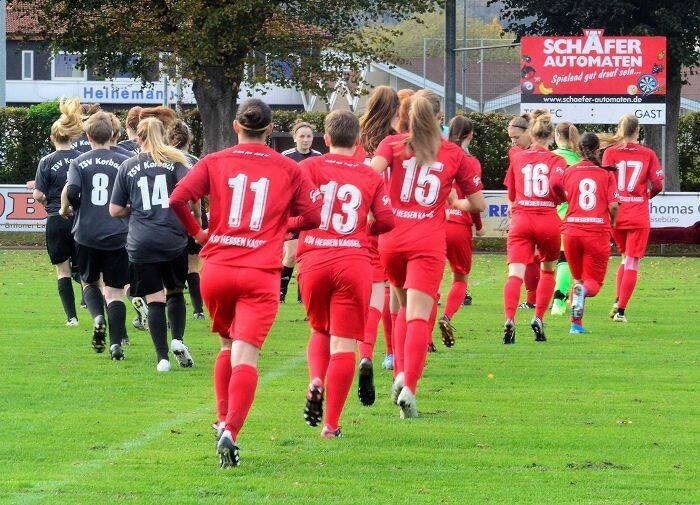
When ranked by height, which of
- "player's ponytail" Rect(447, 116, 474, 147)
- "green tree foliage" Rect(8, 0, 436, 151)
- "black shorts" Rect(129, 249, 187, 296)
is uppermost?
"green tree foliage" Rect(8, 0, 436, 151)

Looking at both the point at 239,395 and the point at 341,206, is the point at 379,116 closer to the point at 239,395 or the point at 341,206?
the point at 341,206

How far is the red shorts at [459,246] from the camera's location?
11844 millimetres

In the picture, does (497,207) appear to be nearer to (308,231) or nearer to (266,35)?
(266,35)

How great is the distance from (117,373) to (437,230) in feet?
10.3

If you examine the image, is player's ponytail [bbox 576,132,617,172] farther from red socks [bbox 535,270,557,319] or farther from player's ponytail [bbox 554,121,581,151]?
red socks [bbox 535,270,557,319]

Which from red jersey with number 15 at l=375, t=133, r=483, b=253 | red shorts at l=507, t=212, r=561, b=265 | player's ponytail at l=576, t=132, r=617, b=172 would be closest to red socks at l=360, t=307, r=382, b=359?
red jersey with number 15 at l=375, t=133, r=483, b=253

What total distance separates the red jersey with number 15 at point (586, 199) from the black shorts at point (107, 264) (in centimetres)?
418

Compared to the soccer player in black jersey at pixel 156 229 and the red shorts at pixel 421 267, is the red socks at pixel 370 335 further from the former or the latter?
the soccer player in black jersey at pixel 156 229

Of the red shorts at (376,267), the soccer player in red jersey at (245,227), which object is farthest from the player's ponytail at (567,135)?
the soccer player in red jersey at (245,227)

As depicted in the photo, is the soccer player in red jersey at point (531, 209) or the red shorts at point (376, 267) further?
the soccer player in red jersey at point (531, 209)

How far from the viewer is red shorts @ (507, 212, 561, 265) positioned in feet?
40.1

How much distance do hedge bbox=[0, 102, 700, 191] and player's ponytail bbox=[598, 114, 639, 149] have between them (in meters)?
16.2

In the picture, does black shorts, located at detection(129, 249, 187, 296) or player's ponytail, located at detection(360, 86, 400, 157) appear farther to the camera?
black shorts, located at detection(129, 249, 187, 296)

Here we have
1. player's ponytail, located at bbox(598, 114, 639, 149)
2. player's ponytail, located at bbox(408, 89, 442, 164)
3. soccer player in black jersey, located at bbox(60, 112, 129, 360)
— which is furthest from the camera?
player's ponytail, located at bbox(598, 114, 639, 149)
